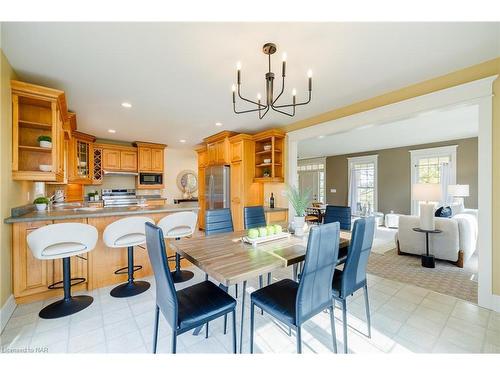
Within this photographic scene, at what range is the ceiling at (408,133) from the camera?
4.01m

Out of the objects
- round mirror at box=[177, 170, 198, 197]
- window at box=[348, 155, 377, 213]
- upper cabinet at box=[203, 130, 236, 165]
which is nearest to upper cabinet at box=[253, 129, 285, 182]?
upper cabinet at box=[203, 130, 236, 165]

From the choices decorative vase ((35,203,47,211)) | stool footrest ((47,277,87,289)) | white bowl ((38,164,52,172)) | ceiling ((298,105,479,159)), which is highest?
ceiling ((298,105,479,159))

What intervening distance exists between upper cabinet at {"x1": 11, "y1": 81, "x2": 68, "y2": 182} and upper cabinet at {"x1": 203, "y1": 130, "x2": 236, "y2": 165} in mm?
2697

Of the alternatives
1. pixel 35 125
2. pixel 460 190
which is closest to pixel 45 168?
pixel 35 125

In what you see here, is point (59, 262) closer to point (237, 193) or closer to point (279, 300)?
point (279, 300)

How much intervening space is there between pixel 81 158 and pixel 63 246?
368 cm

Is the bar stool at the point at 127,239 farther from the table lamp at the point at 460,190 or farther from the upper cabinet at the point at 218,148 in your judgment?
the table lamp at the point at 460,190

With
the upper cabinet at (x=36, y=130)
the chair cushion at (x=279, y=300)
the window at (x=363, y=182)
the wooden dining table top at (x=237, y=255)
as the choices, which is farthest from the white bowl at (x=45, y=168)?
the window at (x=363, y=182)

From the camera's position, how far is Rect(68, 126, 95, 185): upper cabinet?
4398 mm

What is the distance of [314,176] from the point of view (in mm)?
9102

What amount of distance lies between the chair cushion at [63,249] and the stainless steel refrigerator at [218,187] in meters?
2.85

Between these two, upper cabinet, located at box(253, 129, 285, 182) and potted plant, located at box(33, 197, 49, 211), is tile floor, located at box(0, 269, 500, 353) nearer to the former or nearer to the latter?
potted plant, located at box(33, 197, 49, 211)

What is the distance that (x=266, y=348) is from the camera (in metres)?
1.62
